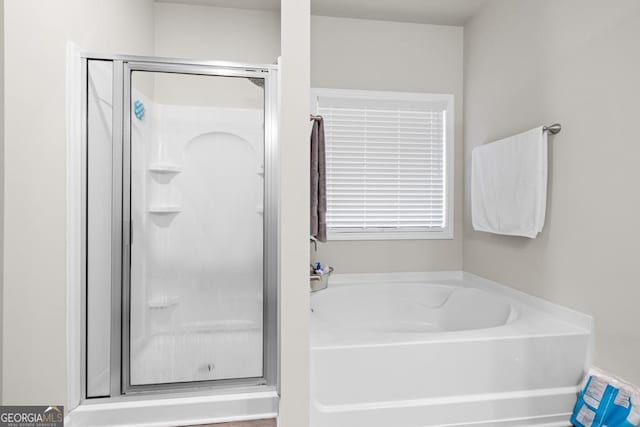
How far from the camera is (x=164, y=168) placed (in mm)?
1919

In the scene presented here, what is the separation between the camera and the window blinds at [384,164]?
302cm

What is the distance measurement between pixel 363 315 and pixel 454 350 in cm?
110

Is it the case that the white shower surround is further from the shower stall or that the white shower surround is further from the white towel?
the white towel

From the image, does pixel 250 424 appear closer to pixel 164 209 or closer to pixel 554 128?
pixel 164 209

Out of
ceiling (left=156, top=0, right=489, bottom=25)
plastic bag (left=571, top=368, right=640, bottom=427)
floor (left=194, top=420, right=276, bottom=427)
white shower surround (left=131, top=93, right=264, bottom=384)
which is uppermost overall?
ceiling (left=156, top=0, right=489, bottom=25)

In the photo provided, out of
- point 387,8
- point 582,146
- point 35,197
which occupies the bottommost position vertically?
point 35,197

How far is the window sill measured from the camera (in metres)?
3.02

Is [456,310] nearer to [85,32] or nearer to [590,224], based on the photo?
[590,224]

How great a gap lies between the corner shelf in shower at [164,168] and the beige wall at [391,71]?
54.1 inches

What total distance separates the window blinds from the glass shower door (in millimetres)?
1117

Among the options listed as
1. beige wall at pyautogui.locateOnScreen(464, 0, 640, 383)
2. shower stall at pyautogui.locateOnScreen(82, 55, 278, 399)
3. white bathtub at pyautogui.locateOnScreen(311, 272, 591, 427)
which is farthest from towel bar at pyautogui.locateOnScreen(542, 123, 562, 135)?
shower stall at pyautogui.locateOnScreen(82, 55, 278, 399)

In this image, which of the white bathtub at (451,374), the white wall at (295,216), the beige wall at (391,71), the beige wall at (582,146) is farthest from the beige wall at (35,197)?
the beige wall at (582,146)

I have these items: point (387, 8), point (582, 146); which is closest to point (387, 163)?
point (387, 8)

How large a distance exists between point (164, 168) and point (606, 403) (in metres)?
2.32
